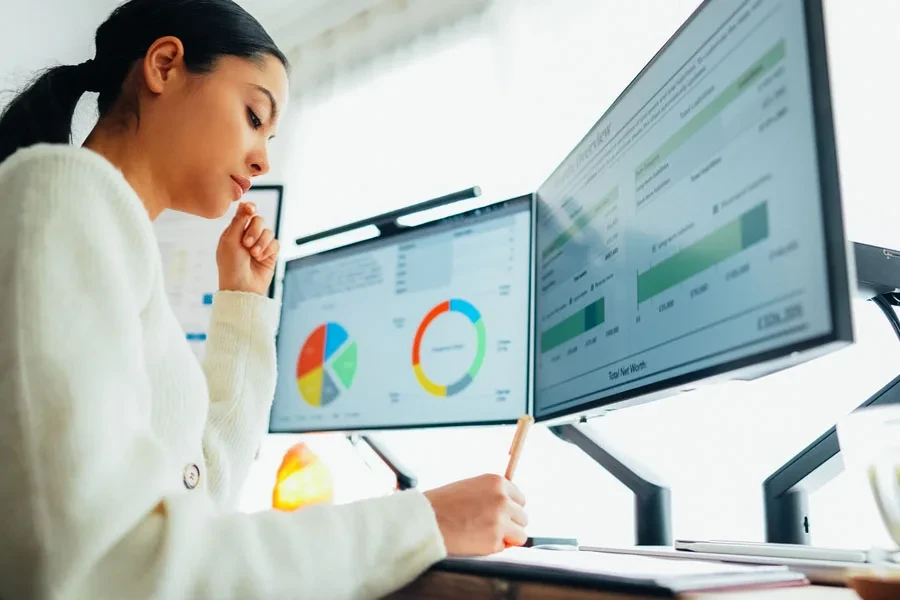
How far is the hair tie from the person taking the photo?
96 cm

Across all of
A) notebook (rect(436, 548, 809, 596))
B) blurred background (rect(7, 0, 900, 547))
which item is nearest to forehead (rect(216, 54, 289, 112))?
blurred background (rect(7, 0, 900, 547))

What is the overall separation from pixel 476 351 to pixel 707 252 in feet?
1.90

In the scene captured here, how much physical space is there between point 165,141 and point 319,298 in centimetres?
65

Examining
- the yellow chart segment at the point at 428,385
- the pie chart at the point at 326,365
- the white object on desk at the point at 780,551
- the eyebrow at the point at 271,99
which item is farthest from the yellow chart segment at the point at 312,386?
the white object on desk at the point at 780,551

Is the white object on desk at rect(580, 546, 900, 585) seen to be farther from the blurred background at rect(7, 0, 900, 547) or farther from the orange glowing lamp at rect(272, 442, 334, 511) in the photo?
the orange glowing lamp at rect(272, 442, 334, 511)

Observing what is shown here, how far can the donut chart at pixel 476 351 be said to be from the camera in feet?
3.92

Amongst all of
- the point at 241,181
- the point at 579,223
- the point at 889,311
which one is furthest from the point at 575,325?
the point at 241,181

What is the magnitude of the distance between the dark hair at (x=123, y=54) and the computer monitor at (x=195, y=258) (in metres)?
0.96

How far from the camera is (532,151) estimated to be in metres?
1.51

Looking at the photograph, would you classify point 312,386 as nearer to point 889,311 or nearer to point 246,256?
point 246,256

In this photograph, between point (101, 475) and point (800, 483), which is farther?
point (800, 483)

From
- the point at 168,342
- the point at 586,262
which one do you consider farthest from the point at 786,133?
the point at 168,342

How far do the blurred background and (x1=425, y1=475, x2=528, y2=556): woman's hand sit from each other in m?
0.27

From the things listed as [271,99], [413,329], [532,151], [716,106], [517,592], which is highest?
[532,151]
